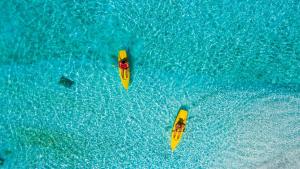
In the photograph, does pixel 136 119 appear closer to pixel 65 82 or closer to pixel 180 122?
pixel 180 122

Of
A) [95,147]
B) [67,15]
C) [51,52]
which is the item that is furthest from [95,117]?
[67,15]

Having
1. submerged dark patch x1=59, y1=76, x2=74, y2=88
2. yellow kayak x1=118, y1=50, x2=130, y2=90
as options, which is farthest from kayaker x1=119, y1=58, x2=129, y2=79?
submerged dark patch x1=59, y1=76, x2=74, y2=88

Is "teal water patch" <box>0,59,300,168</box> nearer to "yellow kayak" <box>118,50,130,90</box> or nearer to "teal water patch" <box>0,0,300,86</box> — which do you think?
"yellow kayak" <box>118,50,130,90</box>

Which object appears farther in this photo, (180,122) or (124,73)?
(180,122)

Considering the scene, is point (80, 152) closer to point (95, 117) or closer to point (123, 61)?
point (95, 117)

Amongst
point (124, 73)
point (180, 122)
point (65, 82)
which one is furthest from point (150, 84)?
point (65, 82)

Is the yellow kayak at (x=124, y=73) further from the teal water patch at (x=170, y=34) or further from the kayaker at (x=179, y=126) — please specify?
the kayaker at (x=179, y=126)

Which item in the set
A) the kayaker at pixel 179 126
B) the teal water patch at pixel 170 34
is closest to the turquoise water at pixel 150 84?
the teal water patch at pixel 170 34
